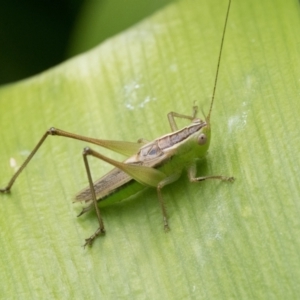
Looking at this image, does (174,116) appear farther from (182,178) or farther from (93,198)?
(93,198)

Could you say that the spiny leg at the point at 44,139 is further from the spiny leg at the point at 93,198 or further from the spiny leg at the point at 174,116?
the spiny leg at the point at 174,116

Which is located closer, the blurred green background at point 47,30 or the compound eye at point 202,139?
the compound eye at point 202,139

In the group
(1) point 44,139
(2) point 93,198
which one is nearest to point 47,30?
(1) point 44,139

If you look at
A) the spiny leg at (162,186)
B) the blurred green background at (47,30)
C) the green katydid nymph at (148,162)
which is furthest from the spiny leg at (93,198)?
the blurred green background at (47,30)

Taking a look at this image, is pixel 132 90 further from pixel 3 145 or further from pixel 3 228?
pixel 3 228

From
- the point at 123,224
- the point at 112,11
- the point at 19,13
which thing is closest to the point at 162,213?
the point at 123,224

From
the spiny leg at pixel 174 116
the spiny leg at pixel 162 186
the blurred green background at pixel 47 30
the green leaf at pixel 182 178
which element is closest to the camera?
the green leaf at pixel 182 178
